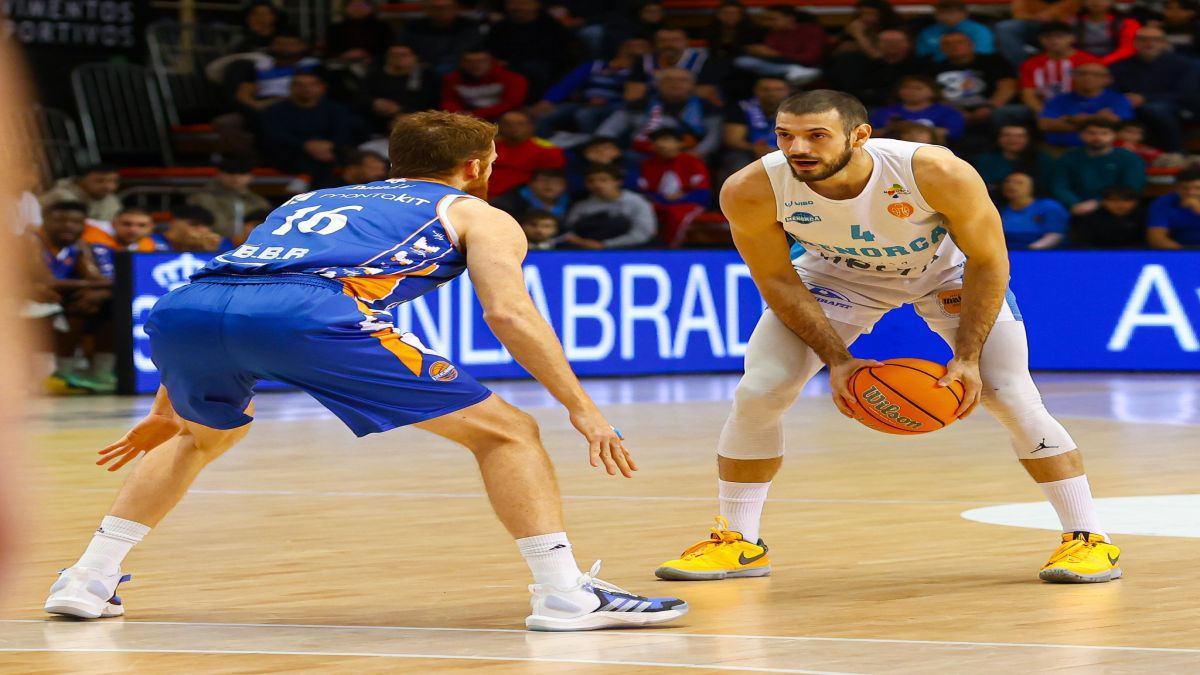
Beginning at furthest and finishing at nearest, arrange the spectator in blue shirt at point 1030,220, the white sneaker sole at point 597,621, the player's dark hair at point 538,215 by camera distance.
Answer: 1. the spectator in blue shirt at point 1030,220
2. the player's dark hair at point 538,215
3. the white sneaker sole at point 597,621

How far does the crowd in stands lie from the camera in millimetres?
15023

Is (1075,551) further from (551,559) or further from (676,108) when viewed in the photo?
(676,108)

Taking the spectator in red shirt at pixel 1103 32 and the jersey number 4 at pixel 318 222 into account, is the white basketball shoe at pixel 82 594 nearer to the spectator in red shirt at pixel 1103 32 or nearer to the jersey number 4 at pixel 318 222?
the jersey number 4 at pixel 318 222

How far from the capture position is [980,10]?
18.7 meters

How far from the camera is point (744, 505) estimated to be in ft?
19.4

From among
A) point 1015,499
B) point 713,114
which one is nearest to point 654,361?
point 713,114

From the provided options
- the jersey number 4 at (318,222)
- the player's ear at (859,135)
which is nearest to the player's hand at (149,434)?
the jersey number 4 at (318,222)

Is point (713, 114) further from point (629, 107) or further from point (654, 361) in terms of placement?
point (654, 361)

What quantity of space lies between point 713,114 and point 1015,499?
9.23m

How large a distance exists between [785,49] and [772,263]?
39.5ft

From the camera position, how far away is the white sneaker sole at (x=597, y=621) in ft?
15.1

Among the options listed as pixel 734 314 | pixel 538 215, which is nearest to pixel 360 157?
pixel 538 215

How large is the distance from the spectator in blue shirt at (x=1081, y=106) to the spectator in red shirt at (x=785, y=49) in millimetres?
2332

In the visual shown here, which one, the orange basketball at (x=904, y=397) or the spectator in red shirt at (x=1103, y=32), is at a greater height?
the orange basketball at (x=904, y=397)
